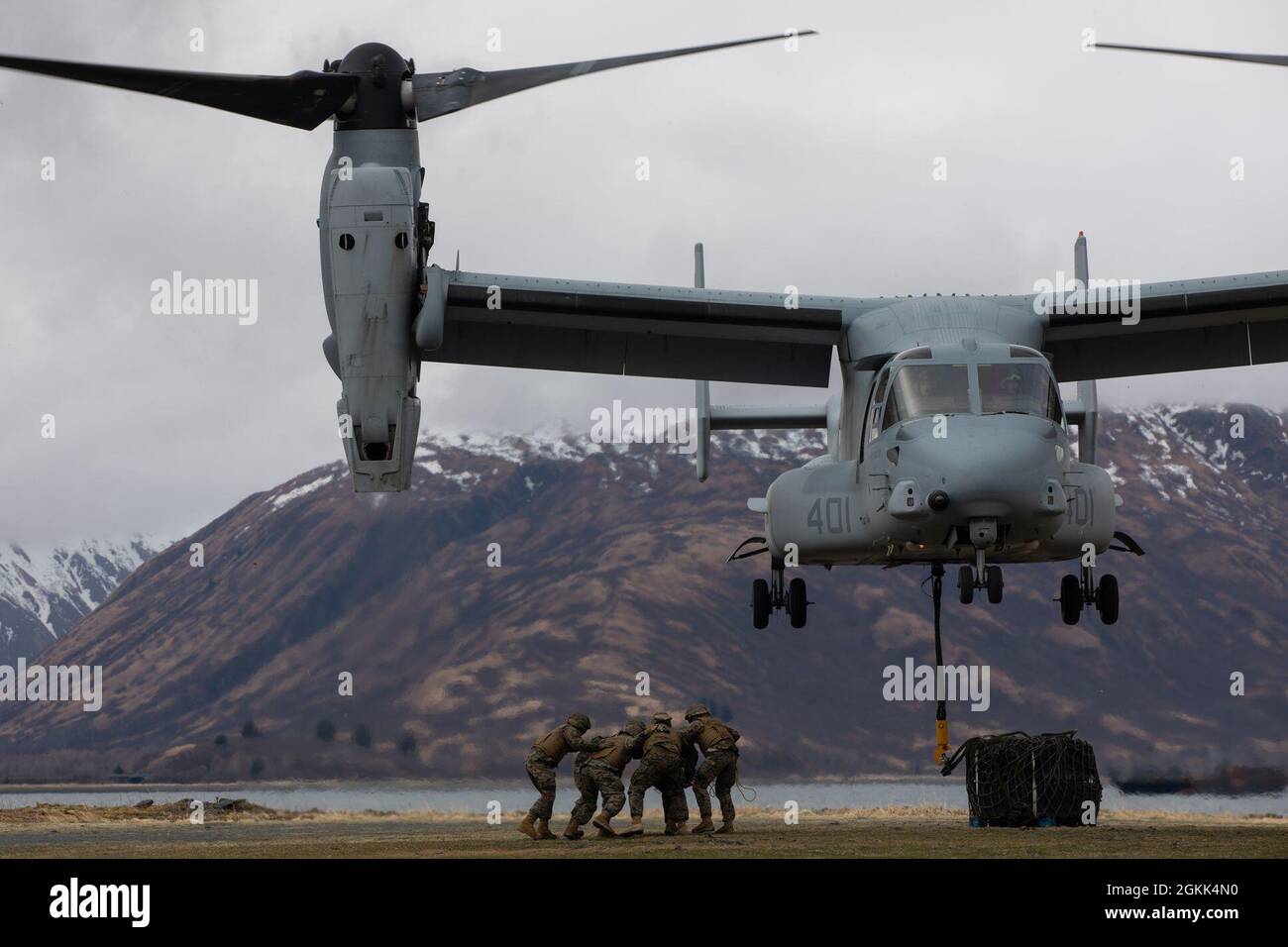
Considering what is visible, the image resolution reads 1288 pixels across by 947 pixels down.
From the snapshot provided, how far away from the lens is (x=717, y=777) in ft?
71.4

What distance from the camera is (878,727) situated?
431 ft

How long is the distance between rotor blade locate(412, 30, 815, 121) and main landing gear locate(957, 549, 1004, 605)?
Result: 23.4ft

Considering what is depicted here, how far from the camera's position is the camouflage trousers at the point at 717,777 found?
21.4m

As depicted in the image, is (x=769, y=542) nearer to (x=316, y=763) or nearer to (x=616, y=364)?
(x=616, y=364)

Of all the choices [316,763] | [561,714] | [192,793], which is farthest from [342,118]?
[561,714]

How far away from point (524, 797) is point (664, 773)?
29.8 meters

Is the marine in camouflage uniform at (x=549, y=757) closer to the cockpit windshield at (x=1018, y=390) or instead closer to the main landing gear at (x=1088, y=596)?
the cockpit windshield at (x=1018, y=390)

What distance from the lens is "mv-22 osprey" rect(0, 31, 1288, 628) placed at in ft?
63.9

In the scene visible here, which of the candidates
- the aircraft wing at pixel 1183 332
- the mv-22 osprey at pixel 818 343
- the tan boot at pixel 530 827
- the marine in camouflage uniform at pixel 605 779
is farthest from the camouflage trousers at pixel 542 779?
the aircraft wing at pixel 1183 332

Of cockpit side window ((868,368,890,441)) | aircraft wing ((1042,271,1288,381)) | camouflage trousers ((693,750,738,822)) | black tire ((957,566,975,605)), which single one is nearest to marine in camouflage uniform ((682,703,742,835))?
camouflage trousers ((693,750,738,822))

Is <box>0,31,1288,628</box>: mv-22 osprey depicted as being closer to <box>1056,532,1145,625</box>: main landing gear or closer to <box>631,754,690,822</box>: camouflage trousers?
<box>1056,532,1145,625</box>: main landing gear

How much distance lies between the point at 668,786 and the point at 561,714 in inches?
3787

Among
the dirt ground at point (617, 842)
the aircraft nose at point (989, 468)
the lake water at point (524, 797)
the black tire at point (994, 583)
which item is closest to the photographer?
the dirt ground at point (617, 842)

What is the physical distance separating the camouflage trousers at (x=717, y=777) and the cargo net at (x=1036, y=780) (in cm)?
371
